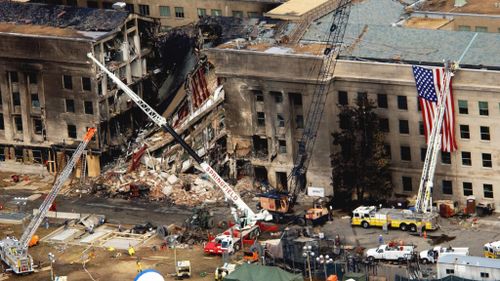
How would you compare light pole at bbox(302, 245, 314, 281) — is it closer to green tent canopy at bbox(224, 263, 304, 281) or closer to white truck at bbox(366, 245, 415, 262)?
green tent canopy at bbox(224, 263, 304, 281)

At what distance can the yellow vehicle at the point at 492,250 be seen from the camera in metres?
189

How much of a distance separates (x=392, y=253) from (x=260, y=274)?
13.0 metres

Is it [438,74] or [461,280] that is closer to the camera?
[461,280]

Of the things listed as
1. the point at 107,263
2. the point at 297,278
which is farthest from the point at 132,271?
the point at 297,278

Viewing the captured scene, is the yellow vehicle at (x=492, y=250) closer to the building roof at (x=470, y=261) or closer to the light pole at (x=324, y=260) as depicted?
the building roof at (x=470, y=261)

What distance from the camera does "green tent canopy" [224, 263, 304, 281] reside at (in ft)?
600

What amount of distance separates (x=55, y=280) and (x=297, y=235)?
21.6 metres

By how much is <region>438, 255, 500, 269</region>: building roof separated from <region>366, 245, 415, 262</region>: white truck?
17.4ft

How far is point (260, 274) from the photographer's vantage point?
602 feet

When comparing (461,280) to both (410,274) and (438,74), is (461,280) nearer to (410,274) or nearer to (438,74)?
(410,274)

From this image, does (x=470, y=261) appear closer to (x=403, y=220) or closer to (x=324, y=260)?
(x=324, y=260)

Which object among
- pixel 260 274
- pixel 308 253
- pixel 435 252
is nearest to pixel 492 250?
pixel 435 252

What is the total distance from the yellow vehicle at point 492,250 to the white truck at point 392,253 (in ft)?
20.1

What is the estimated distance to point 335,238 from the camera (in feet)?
646
